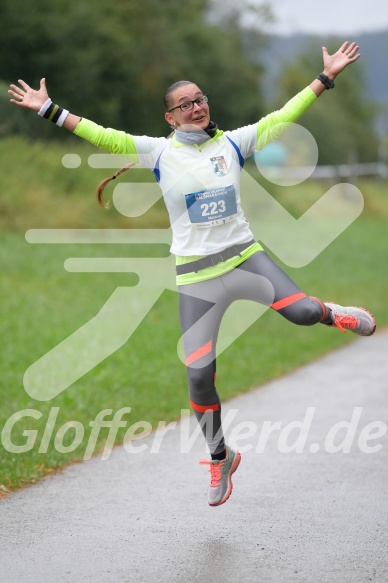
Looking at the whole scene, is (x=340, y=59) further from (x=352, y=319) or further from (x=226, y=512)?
(x=226, y=512)

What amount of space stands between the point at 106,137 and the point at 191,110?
550 mm

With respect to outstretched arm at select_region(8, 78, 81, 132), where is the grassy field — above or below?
below

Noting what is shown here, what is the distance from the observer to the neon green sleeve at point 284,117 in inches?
268

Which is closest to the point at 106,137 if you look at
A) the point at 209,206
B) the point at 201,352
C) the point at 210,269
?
the point at 209,206

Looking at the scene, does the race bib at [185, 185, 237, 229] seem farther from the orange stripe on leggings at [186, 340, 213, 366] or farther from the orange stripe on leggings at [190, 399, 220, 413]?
the orange stripe on leggings at [190, 399, 220, 413]

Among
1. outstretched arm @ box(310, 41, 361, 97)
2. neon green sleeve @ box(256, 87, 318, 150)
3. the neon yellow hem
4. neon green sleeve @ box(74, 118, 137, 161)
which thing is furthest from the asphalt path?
outstretched arm @ box(310, 41, 361, 97)

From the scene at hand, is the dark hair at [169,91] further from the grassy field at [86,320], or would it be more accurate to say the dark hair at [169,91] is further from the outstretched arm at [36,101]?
the grassy field at [86,320]

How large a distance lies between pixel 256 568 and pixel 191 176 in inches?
91.6

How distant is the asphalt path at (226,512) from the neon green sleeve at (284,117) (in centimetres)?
230

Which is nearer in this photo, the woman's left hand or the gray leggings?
the gray leggings

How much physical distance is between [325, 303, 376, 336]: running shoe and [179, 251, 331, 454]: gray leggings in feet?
0.28

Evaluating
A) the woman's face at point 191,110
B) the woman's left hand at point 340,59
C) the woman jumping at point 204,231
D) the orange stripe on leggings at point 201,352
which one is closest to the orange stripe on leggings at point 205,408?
the woman jumping at point 204,231

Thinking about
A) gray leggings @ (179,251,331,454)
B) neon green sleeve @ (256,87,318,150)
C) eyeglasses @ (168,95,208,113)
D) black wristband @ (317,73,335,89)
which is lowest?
gray leggings @ (179,251,331,454)

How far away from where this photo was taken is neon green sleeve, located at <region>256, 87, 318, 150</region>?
680 centimetres
